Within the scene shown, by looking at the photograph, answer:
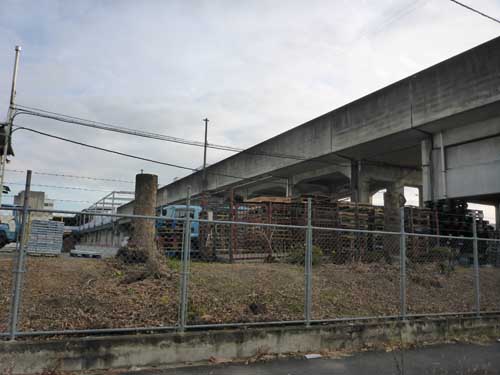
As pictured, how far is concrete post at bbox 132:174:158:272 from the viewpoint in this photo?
10.0 meters

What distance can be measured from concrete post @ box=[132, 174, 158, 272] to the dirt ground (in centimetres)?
74

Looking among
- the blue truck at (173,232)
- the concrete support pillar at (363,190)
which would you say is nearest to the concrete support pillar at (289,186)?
the concrete support pillar at (363,190)

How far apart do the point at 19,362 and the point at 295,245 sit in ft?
35.7

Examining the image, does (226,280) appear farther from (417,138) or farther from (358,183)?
(358,183)

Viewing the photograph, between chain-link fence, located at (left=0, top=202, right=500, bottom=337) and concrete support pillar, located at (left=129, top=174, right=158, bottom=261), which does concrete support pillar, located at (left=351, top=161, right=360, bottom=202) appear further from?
concrete support pillar, located at (left=129, top=174, right=158, bottom=261)

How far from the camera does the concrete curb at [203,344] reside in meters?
5.29

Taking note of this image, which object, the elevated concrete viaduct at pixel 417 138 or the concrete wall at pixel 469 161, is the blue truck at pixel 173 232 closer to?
the elevated concrete viaduct at pixel 417 138

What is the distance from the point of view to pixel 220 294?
859 centimetres

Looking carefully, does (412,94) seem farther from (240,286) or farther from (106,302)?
(106,302)

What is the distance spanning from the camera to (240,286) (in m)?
9.41

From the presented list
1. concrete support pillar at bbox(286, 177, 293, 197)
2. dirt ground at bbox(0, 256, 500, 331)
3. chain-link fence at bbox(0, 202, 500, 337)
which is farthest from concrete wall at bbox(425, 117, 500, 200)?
concrete support pillar at bbox(286, 177, 293, 197)

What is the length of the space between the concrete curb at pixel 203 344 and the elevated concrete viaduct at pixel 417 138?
10872mm

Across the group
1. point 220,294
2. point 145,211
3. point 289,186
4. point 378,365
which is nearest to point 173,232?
point 145,211

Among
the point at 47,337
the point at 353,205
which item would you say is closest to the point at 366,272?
the point at 353,205
